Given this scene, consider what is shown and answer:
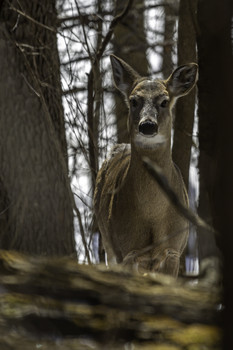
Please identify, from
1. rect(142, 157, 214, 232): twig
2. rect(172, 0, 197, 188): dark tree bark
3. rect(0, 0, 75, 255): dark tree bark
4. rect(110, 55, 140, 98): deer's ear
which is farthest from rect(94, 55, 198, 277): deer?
rect(142, 157, 214, 232): twig

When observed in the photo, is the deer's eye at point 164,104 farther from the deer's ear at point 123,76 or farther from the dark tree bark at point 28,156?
the dark tree bark at point 28,156

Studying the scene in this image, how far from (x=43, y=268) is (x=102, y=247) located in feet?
20.7

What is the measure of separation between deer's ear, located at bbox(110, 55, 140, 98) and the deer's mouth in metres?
1.32

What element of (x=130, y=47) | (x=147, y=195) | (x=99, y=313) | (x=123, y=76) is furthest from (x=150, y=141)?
(x=99, y=313)

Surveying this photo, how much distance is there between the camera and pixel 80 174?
10.5m

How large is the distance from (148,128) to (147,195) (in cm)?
81

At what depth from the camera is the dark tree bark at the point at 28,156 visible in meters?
7.94

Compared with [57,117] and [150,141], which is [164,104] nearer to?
[150,141]

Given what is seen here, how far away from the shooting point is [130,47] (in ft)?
35.7

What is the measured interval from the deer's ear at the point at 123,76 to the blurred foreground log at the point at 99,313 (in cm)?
587

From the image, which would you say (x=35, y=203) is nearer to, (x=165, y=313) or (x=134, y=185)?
(x=134, y=185)

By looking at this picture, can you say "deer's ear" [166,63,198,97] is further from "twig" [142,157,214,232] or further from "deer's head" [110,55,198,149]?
"twig" [142,157,214,232]

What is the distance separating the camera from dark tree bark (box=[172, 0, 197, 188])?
9312mm

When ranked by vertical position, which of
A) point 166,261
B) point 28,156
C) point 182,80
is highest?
point 182,80
